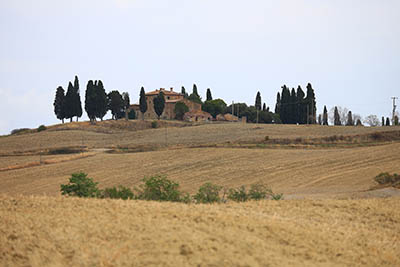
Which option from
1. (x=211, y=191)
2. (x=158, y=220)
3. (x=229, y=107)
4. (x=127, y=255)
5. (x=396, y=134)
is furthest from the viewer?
(x=229, y=107)

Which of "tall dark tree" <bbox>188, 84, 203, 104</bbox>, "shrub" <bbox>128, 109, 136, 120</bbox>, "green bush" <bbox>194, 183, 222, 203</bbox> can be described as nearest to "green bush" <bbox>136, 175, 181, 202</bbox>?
"green bush" <bbox>194, 183, 222, 203</bbox>

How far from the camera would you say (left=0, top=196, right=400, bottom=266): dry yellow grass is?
1246 centimetres

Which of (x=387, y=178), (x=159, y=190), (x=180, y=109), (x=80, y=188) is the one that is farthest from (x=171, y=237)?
(x=180, y=109)

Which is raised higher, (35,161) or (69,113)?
(69,113)

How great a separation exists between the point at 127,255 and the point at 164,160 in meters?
47.5

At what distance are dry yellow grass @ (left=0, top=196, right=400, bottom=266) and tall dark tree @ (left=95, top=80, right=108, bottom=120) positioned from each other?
99.0 metres

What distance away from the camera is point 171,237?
13305 mm

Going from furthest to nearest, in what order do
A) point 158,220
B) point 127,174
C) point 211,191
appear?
point 127,174 → point 211,191 → point 158,220

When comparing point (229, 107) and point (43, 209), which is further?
point (229, 107)

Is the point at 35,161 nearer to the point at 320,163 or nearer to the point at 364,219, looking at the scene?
the point at 320,163

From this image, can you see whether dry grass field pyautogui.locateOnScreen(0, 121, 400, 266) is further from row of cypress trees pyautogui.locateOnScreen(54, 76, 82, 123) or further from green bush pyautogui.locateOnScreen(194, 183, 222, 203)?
row of cypress trees pyautogui.locateOnScreen(54, 76, 82, 123)

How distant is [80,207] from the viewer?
17.3 m

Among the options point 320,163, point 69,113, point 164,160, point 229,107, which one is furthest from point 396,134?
point 229,107

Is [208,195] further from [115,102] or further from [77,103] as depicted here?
[115,102]
